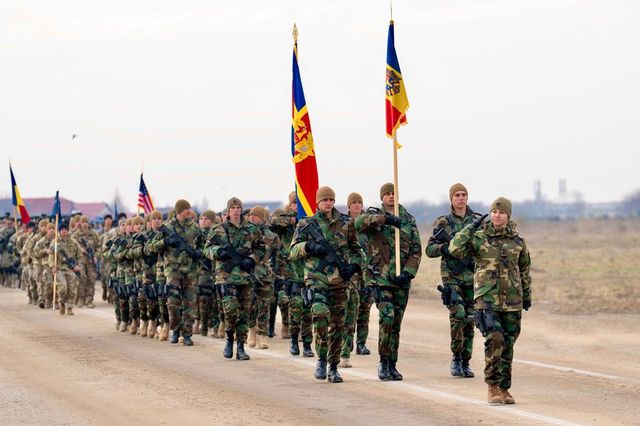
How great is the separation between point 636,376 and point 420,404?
3.52m

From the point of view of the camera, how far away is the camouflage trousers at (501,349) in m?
11.6

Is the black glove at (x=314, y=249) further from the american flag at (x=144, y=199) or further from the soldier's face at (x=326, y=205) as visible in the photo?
the american flag at (x=144, y=199)

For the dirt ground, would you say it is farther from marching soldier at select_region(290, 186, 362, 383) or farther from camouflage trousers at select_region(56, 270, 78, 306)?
camouflage trousers at select_region(56, 270, 78, 306)

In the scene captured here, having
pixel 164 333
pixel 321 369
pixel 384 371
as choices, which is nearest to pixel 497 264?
pixel 384 371

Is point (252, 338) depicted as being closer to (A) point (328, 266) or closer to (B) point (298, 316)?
(B) point (298, 316)

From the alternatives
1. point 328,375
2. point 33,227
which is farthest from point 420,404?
point 33,227

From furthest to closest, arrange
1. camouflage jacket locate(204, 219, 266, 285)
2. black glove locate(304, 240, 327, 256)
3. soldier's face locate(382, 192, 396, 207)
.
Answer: camouflage jacket locate(204, 219, 266, 285), soldier's face locate(382, 192, 396, 207), black glove locate(304, 240, 327, 256)

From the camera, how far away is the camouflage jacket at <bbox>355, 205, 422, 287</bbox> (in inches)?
532

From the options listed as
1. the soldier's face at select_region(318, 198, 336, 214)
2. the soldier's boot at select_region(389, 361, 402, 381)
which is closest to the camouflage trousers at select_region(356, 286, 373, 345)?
the soldier's boot at select_region(389, 361, 402, 381)

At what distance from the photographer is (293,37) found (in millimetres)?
17516

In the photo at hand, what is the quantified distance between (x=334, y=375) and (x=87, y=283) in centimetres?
1619

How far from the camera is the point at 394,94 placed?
1502 cm

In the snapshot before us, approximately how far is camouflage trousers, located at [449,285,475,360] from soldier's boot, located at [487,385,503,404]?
A: 7.04 feet

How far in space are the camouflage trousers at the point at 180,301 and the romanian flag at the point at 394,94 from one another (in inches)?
206
